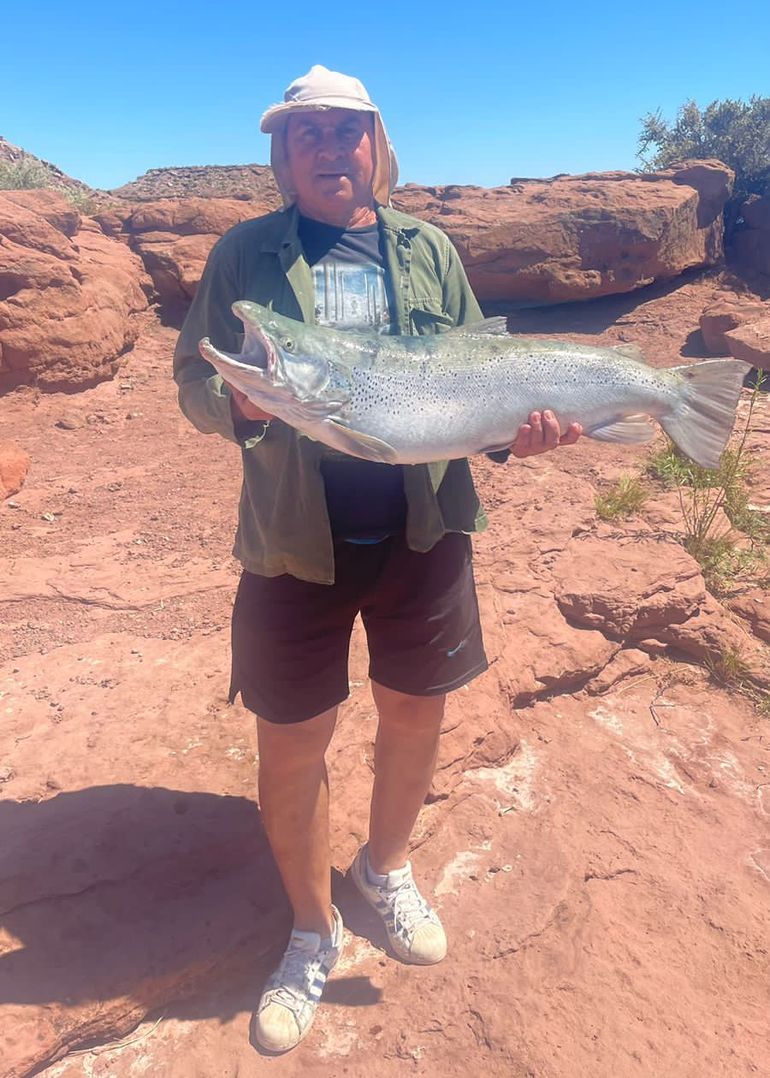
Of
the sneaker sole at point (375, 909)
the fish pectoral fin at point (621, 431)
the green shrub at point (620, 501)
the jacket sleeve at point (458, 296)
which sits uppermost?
the jacket sleeve at point (458, 296)

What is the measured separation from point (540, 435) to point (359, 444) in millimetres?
576

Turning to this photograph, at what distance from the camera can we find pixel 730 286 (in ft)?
39.9

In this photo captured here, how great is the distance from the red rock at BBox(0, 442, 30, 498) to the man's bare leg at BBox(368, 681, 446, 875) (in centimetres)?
455

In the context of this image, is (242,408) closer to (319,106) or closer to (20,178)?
(319,106)

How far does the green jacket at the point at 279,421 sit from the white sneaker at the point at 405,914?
4.17 ft

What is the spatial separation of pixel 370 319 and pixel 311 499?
1.76 ft

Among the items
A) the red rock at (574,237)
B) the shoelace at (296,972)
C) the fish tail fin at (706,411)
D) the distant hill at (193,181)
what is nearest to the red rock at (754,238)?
the red rock at (574,237)

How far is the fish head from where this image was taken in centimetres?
173

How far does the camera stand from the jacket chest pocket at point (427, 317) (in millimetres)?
2074

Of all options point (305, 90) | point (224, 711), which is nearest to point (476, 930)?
point (224, 711)

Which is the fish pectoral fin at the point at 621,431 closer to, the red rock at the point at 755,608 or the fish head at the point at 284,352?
the fish head at the point at 284,352

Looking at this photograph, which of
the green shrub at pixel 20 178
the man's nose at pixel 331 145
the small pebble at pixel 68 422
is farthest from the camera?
the green shrub at pixel 20 178

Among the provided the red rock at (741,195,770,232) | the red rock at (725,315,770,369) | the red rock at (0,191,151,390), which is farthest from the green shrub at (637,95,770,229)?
the red rock at (0,191,151,390)

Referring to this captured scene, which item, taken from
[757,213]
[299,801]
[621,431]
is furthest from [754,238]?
[299,801]
